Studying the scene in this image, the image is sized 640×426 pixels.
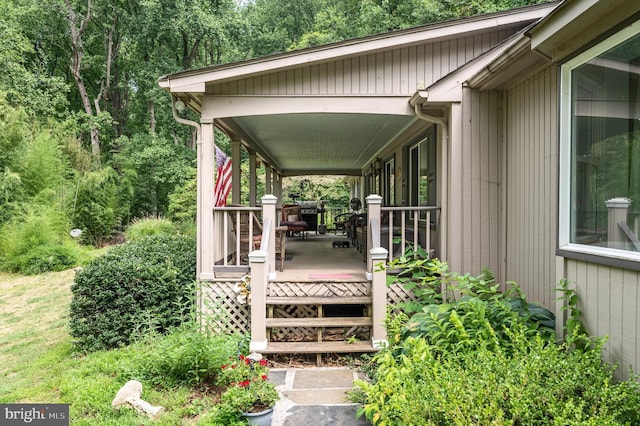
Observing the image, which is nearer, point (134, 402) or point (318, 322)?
point (134, 402)

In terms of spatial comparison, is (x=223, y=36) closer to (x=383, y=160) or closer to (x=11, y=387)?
(x=383, y=160)

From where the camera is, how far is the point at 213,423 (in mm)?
2930

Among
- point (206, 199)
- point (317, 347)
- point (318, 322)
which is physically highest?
point (206, 199)

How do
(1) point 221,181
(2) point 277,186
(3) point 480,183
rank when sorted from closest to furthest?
(3) point 480,183 < (1) point 221,181 < (2) point 277,186

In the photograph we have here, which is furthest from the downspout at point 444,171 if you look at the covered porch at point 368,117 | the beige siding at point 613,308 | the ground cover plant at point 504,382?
the beige siding at point 613,308

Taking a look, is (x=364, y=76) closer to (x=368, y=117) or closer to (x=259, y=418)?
(x=368, y=117)

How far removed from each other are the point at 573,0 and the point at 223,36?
1576 cm

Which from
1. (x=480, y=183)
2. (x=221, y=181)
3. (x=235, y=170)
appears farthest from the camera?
(x=235, y=170)

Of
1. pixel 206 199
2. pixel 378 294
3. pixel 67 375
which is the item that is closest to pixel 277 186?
pixel 206 199

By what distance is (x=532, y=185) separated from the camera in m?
3.78

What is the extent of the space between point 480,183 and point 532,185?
683mm

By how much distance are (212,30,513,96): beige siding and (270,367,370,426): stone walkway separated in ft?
10.4

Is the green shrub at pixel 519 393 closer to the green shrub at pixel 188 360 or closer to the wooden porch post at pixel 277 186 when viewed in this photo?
the green shrub at pixel 188 360

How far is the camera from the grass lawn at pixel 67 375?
314 cm
